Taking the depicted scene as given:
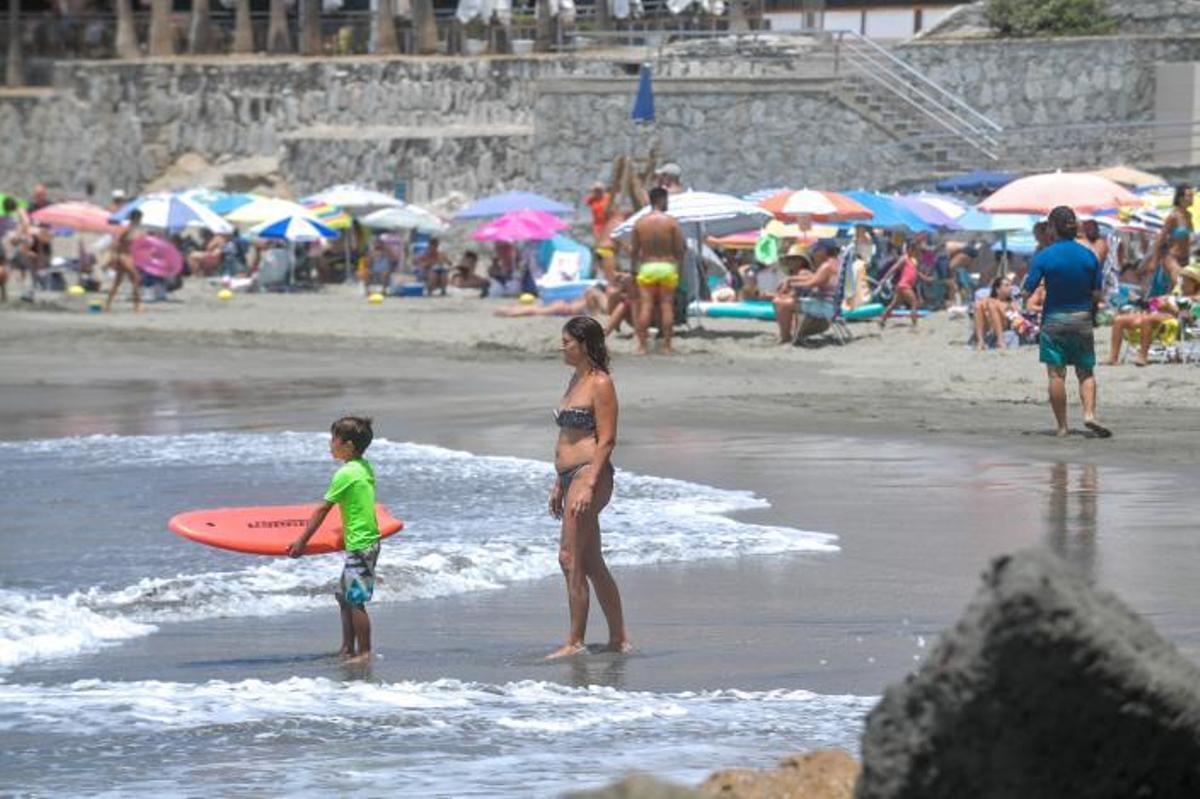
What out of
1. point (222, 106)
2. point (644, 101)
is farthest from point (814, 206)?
point (222, 106)

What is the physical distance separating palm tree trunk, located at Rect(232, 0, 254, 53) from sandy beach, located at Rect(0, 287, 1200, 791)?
18.1 meters

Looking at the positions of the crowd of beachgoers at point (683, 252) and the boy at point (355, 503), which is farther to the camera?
the crowd of beachgoers at point (683, 252)

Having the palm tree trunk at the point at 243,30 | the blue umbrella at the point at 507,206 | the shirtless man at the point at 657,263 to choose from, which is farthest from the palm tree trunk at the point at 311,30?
the shirtless man at the point at 657,263

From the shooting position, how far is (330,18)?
46188mm

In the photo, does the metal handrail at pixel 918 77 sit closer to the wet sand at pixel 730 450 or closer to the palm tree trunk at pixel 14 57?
the wet sand at pixel 730 450

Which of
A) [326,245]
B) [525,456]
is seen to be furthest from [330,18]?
[525,456]

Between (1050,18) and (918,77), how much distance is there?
246 cm

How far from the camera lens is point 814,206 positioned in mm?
25297

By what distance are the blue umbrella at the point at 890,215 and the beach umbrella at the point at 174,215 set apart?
Result: 9.88 metres

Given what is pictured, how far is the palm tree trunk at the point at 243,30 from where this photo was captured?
45031 mm

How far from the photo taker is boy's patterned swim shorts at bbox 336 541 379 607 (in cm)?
843

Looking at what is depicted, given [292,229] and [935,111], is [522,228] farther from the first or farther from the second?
[935,111]

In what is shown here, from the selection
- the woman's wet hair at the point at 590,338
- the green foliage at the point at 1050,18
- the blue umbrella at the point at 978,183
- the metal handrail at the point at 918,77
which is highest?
the green foliage at the point at 1050,18

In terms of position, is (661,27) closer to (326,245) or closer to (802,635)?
(326,245)
